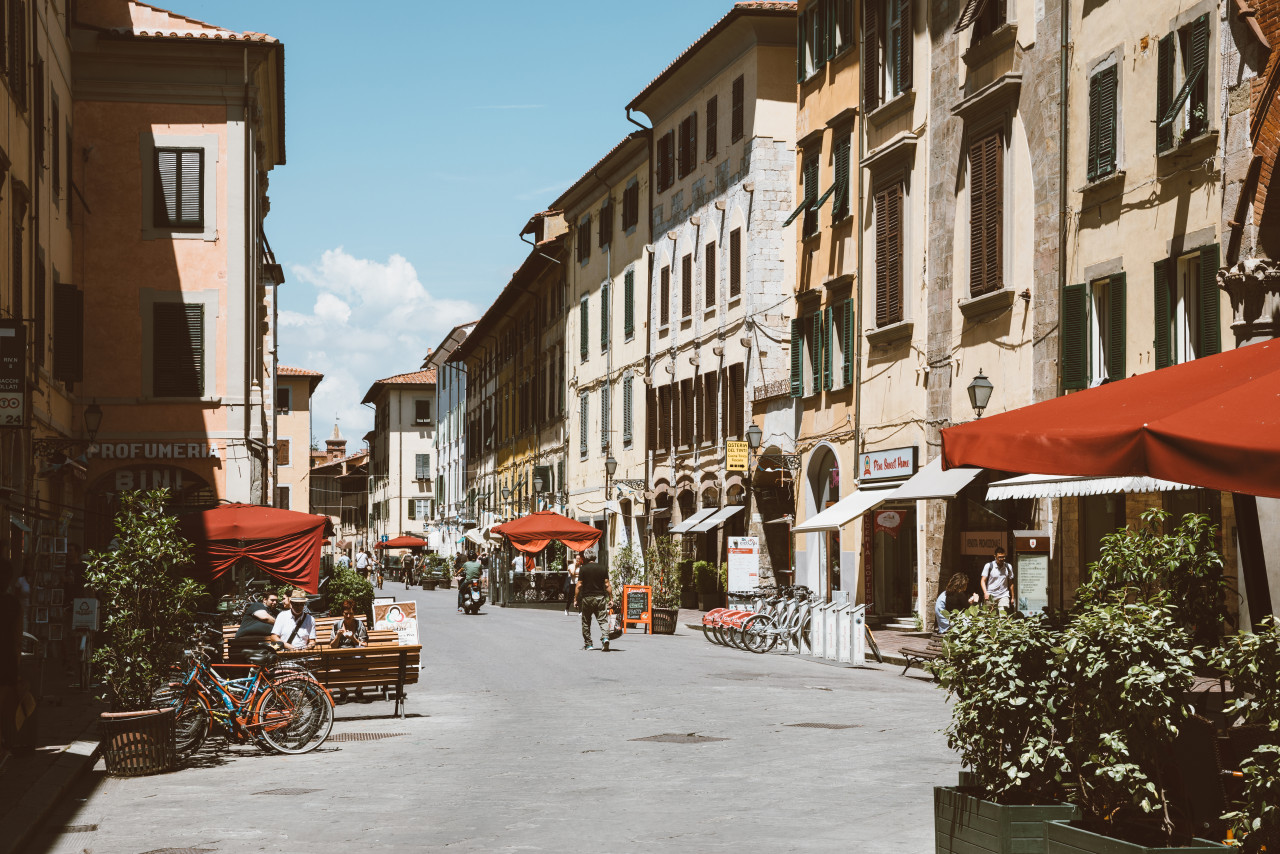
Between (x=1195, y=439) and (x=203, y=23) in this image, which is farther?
(x=203, y=23)

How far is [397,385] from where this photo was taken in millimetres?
105188

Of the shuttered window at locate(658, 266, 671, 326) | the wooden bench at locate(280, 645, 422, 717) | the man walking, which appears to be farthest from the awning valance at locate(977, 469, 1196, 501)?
the shuttered window at locate(658, 266, 671, 326)

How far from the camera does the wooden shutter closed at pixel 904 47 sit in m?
28.6

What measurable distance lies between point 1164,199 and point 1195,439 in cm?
1518

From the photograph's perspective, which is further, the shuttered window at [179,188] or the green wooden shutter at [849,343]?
the green wooden shutter at [849,343]

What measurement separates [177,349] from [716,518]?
1368 centimetres

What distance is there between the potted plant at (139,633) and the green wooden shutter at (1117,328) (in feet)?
42.5

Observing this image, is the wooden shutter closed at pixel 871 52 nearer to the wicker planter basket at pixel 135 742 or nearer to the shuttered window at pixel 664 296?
the shuttered window at pixel 664 296

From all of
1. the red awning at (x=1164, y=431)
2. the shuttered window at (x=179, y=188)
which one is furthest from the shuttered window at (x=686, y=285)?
the red awning at (x=1164, y=431)

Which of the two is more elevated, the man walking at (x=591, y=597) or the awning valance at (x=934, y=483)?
the awning valance at (x=934, y=483)

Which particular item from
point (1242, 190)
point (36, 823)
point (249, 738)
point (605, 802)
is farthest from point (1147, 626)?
point (1242, 190)

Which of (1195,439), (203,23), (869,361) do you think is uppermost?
(203,23)

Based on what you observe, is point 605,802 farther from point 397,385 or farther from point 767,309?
point 397,385

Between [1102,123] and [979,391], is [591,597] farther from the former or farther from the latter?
[1102,123]
